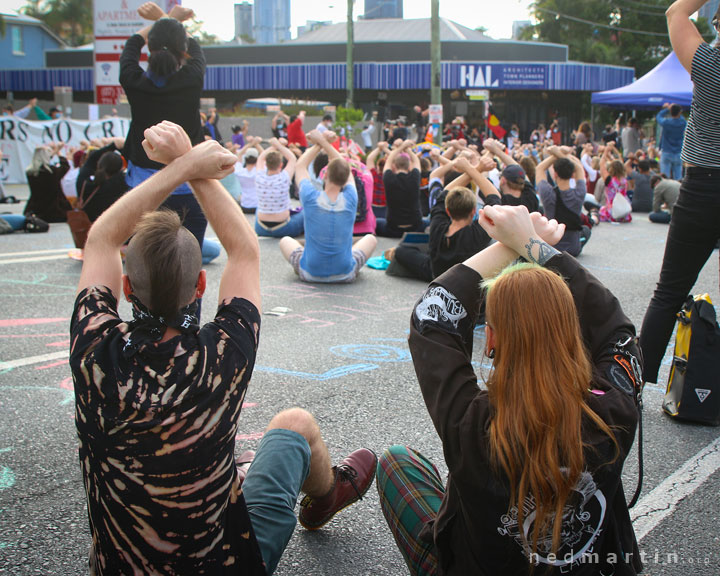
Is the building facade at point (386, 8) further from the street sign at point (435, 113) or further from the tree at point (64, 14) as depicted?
the street sign at point (435, 113)

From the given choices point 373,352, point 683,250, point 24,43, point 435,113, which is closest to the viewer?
point 683,250

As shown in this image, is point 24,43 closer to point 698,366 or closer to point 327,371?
point 327,371

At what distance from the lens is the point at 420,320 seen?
191 centimetres

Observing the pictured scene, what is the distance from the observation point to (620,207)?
44.0 ft

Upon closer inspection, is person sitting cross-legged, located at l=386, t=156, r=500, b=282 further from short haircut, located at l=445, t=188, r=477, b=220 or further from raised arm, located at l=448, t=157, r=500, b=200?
raised arm, located at l=448, t=157, r=500, b=200

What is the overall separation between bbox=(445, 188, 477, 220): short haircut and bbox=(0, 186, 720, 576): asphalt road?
955 millimetres

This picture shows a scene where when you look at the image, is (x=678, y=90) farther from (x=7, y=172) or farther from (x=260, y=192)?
(x=7, y=172)

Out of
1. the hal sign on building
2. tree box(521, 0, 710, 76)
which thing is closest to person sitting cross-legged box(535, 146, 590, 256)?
the hal sign on building

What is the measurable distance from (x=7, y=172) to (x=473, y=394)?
18.8 m

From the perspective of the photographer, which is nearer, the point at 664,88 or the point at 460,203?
the point at 460,203

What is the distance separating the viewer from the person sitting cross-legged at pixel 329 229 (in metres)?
7.46

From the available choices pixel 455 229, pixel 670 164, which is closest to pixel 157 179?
pixel 455 229

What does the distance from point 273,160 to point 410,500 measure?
28.7 ft

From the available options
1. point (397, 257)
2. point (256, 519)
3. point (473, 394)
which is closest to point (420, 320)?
point (473, 394)
